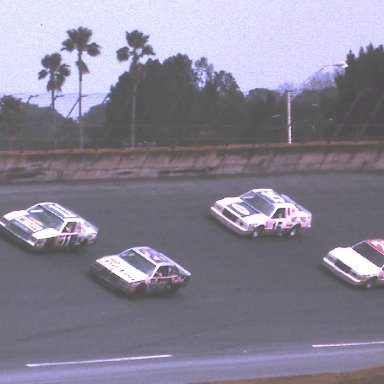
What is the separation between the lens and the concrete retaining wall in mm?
34312

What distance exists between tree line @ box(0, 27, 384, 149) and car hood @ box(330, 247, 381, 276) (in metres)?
11.3

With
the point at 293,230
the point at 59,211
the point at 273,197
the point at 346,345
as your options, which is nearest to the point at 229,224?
the point at 273,197

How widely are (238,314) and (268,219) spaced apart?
7.25 meters

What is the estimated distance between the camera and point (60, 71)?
165 ft

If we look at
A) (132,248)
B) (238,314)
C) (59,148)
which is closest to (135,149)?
(59,148)

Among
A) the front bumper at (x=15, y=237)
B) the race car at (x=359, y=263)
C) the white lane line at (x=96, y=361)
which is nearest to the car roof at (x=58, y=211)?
the front bumper at (x=15, y=237)

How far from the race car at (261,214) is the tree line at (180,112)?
23.1 ft

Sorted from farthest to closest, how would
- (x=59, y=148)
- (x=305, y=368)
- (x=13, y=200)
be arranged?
(x=59, y=148), (x=13, y=200), (x=305, y=368)

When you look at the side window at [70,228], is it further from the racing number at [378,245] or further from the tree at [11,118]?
the racing number at [378,245]

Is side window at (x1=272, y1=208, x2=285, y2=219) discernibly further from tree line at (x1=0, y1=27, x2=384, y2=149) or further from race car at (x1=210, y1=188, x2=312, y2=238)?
tree line at (x1=0, y1=27, x2=384, y2=149)

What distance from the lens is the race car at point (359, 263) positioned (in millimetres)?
28891

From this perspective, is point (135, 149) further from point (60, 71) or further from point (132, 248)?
point (60, 71)

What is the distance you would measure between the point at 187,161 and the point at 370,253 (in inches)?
393

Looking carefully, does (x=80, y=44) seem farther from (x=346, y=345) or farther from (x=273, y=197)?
(x=346, y=345)
